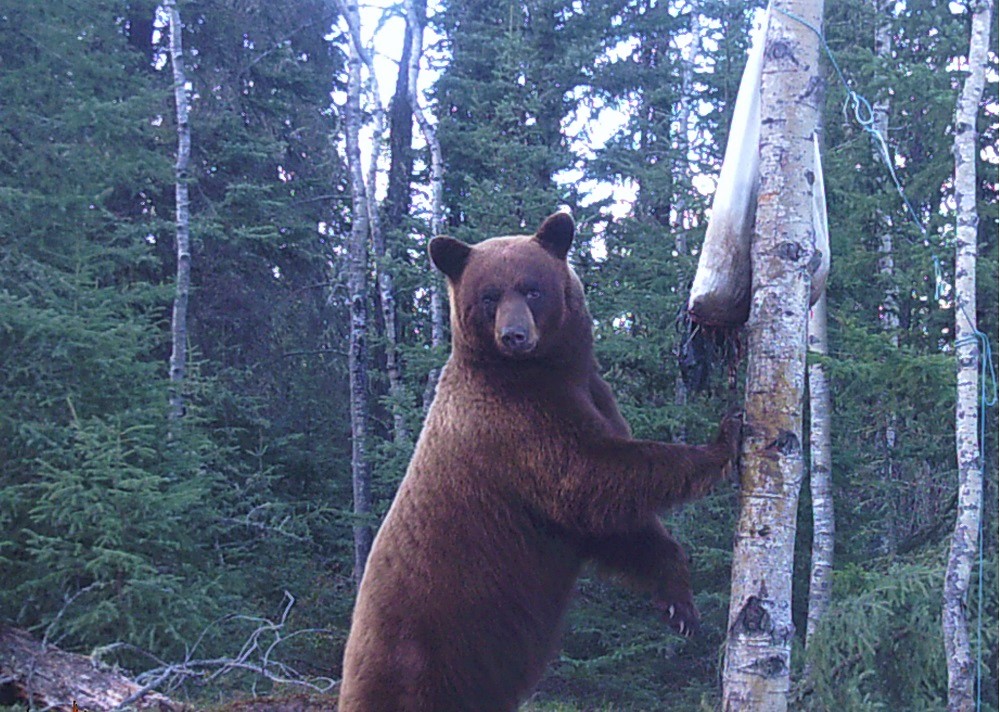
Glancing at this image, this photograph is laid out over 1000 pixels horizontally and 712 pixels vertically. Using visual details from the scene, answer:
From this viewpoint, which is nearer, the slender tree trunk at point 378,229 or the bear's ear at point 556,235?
the bear's ear at point 556,235

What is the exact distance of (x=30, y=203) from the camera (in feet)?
37.7

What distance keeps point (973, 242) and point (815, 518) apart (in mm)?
4125

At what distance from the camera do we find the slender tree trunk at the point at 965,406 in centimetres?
A: 780

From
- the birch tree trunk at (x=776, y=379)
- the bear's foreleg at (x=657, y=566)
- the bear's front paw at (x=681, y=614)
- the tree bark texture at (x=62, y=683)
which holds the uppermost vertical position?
the birch tree trunk at (x=776, y=379)

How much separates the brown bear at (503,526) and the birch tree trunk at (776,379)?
0.47m

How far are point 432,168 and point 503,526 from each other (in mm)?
13519

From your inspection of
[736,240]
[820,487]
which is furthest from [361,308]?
[736,240]

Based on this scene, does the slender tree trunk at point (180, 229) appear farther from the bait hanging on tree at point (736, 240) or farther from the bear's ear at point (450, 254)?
the bait hanging on tree at point (736, 240)

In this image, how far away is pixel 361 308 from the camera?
1580 centimetres

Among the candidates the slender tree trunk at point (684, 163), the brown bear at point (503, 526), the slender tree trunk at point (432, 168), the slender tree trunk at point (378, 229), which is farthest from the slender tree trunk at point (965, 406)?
the slender tree trunk at point (378, 229)

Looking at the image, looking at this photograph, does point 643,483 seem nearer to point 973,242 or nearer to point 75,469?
point 973,242

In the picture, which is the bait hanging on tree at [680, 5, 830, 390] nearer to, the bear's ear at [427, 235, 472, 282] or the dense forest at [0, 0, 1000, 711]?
the dense forest at [0, 0, 1000, 711]

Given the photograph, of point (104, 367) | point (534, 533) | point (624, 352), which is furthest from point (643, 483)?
point (104, 367)

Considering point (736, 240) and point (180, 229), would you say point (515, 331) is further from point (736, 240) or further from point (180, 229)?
point (180, 229)
